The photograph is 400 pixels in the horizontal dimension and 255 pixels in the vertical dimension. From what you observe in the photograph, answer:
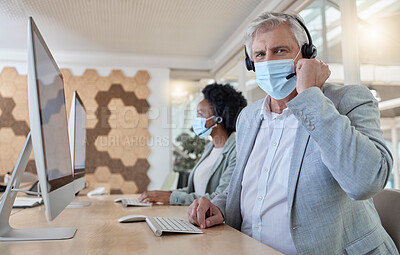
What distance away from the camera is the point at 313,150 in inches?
42.1

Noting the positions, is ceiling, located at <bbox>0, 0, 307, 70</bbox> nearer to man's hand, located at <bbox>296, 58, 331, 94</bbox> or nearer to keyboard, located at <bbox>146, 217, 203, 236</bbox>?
man's hand, located at <bbox>296, 58, 331, 94</bbox>

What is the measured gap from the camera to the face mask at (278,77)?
130 cm

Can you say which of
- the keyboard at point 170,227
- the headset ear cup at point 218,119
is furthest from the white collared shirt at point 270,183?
the headset ear cup at point 218,119

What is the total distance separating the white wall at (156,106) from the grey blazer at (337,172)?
15.6 ft

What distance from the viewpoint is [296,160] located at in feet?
3.57

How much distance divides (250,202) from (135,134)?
4.49m

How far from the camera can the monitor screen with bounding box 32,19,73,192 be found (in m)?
0.84

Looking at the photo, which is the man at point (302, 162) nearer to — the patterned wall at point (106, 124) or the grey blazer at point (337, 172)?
the grey blazer at point (337, 172)

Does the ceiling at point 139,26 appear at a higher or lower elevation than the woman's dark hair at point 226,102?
higher

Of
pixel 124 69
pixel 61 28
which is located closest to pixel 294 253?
pixel 61 28

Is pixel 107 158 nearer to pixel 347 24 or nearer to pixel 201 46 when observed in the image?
pixel 201 46

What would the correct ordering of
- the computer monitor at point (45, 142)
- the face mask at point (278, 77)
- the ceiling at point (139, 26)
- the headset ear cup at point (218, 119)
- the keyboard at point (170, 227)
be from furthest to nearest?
the ceiling at point (139, 26), the headset ear cup at point (218, 119), the face mask at point (278, 77), the keyboard at point (170, 227), the computer monitor at point (45, 142)

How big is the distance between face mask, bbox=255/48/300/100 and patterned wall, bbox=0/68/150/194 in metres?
4.46

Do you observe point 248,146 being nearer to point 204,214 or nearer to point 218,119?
point 204,214
